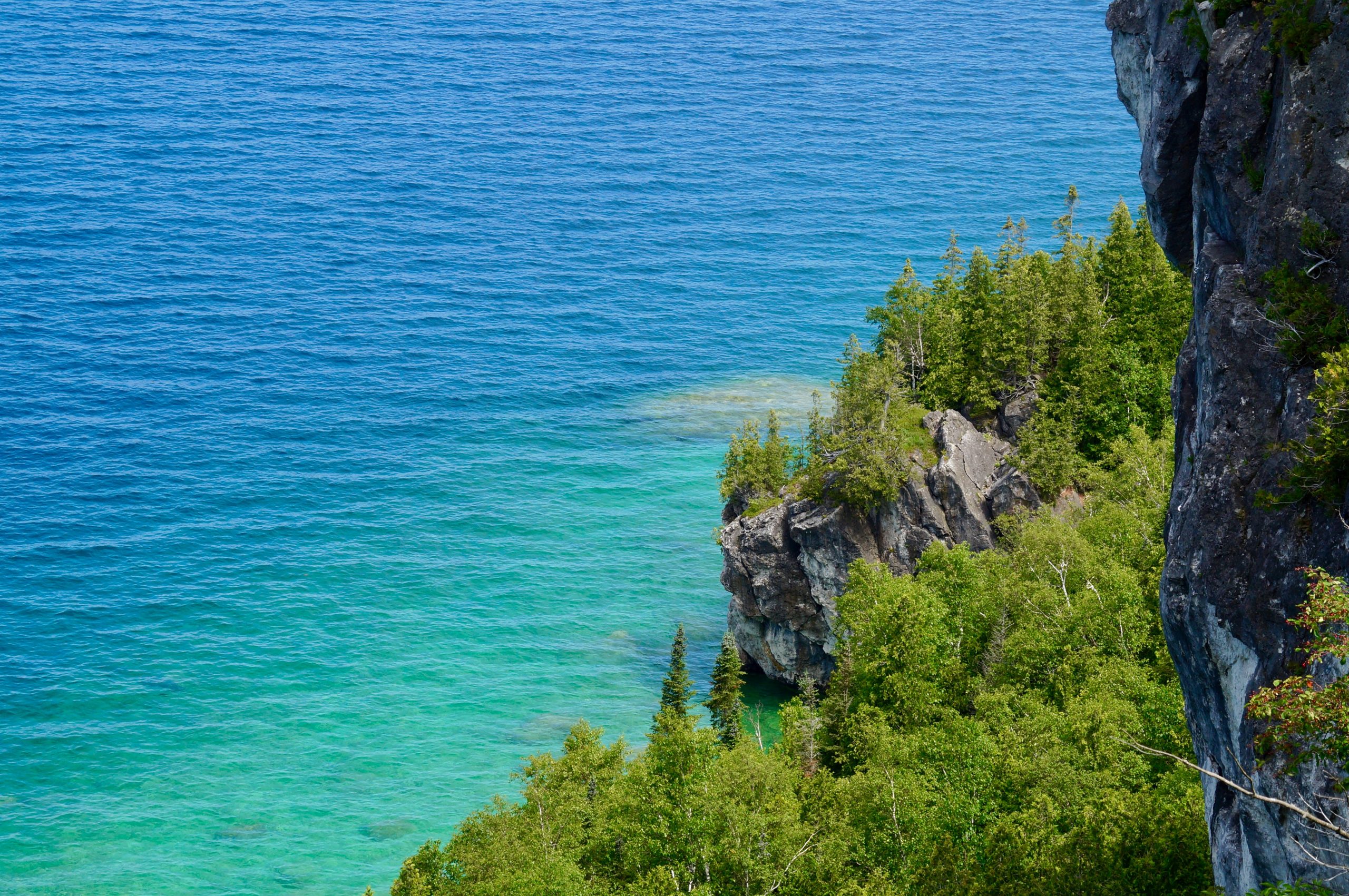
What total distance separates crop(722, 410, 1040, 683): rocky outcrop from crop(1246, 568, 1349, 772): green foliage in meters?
60.9

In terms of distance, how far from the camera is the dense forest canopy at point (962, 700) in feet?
174

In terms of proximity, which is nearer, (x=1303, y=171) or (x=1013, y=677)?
(x=1303, y=171)

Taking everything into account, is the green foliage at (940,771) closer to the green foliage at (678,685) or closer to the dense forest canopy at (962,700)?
the dense forest canopy at (962,700)

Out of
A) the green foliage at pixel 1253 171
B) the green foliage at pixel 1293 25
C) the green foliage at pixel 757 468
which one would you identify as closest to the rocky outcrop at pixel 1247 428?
the green foliage at pixel 1253 171

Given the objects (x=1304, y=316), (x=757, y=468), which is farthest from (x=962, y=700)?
(x=1304, y=316)

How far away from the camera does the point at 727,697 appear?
8725cm

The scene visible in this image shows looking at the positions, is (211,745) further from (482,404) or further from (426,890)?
(482,404)

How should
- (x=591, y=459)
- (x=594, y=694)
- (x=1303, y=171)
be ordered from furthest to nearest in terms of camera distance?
(x=591, y=459) → (x=594, y=694) → (x=1303, y=171)

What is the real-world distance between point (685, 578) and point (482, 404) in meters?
42.7

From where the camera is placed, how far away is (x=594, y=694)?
101875mm

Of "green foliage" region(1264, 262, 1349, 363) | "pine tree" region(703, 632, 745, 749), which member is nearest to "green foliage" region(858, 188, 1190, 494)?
"pine tree" region(703, 632, 745, 749)

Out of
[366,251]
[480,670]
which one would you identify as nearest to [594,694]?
A: [480,670]

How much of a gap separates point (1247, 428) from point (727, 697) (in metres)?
57.9

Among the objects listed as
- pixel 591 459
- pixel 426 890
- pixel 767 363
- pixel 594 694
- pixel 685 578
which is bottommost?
pixel 426 890
